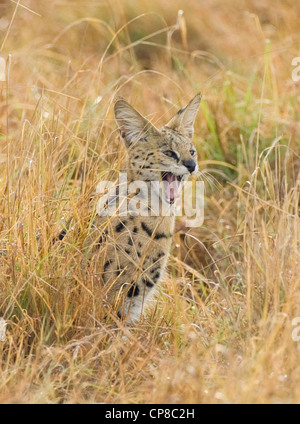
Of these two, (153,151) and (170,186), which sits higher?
(153,151)

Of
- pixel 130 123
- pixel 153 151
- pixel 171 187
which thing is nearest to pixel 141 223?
pixel 171 187

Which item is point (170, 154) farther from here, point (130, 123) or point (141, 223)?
point (141, 223)

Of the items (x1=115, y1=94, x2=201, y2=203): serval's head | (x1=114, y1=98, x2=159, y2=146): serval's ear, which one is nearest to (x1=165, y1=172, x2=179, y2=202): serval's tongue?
(x1=115, y1=94, x2=201, y2=203): serval's head

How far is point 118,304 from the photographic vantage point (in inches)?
129

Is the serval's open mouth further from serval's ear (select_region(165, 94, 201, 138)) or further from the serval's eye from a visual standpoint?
serval's ear (select_region(165, 94, 201, 138))

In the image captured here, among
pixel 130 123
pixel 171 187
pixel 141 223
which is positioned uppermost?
pixel 130 123

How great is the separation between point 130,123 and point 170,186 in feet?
1.11

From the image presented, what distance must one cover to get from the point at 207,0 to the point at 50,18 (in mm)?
1626

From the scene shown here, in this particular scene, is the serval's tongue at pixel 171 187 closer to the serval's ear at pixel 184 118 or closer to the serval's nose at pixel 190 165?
the serval's nose at pixel 190 165

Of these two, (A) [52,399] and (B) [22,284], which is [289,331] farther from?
(B) [22,284]

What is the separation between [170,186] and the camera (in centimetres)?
351

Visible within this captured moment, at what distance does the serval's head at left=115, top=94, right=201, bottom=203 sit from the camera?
11.4 ft
